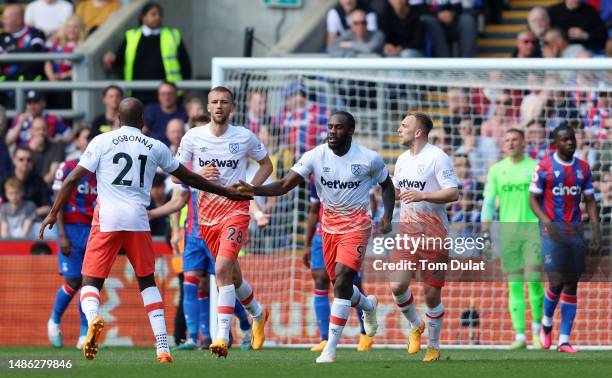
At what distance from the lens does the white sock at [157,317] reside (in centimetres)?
1270

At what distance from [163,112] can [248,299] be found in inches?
234

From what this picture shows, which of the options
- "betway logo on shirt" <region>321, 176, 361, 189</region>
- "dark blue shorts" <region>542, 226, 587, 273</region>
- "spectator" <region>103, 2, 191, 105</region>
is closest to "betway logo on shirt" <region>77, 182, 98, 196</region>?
"betway logo on shirt" <region>321, 176, 361, 189</region>

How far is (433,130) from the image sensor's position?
18.4 metres

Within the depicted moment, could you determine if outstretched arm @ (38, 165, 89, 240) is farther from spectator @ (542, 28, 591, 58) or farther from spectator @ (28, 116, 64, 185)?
spectator @ (542, 28, 591, 58)

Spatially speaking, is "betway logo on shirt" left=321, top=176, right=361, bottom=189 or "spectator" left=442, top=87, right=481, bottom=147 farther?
"spectator" left=442, top=87, right=481, bottom=147

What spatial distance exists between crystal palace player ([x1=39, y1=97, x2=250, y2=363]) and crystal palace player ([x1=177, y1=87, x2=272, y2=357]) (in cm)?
120

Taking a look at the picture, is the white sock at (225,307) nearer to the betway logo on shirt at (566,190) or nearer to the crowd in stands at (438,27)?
the betway logo on shirt at (566,190)

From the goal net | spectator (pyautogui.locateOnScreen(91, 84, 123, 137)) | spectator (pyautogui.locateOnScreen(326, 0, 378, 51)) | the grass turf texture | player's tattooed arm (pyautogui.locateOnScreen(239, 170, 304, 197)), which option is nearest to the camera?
the grass turf texture

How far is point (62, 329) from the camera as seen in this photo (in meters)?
18.0

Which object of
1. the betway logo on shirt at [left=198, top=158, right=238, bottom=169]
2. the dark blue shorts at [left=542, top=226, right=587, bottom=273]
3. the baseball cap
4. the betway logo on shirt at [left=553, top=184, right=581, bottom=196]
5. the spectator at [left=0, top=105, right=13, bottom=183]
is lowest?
the dark blue shorts at [left=542, top=226, right=587, bottom=273]

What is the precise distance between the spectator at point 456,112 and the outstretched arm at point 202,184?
233 inches

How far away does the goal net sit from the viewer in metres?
17.4

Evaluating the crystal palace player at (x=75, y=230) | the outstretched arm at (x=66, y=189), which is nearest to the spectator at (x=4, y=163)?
the crystal palace player at (x=75, y=230)

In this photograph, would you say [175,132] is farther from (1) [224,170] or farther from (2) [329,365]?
(2) [329,365]
